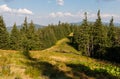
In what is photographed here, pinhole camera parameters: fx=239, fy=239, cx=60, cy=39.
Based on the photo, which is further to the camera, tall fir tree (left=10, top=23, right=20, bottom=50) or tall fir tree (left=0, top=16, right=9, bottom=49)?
tall fir tree (left=10, top=23, right=20, bottom=50)

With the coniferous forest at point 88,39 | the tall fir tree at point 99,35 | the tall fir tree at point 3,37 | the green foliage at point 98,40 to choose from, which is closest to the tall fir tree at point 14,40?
the coniferous forest at point 88,39

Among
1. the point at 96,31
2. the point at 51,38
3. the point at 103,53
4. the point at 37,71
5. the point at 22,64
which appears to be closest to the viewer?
the point at 37,71

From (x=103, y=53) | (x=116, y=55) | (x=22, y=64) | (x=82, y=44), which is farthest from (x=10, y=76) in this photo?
(x=82, y=44)

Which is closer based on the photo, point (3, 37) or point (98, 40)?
point (98, 40)

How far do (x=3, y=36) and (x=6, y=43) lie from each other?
3.20 m

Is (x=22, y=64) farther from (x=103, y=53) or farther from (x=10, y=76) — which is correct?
(x=103, y=53)

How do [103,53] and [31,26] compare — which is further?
[31,26]

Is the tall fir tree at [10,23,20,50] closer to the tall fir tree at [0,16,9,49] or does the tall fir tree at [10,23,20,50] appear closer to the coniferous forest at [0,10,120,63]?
the coniferous forest at [0,10,120,63]

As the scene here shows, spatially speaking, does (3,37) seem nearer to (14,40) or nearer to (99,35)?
(14,40)

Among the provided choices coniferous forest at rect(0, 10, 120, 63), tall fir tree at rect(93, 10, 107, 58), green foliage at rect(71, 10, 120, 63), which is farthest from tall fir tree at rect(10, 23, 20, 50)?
tall fir tree at rect(93, 10, 107, 58)

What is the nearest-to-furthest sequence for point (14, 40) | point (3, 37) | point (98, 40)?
point (98, 40) → point (3, 37) → point (14, 40)

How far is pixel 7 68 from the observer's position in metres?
13.5

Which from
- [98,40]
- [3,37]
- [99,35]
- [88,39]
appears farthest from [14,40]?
[99,35]

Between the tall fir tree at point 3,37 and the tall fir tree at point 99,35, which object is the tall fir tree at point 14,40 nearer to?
the tall fir tree at point 3,37
